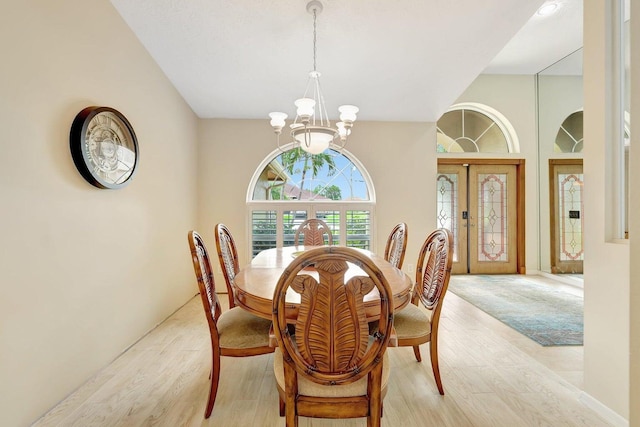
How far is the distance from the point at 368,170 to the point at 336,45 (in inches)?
75.1

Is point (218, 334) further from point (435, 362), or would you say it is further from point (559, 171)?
point (559, 171)

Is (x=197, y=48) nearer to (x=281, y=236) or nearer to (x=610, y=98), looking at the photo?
(x=281, y=236)

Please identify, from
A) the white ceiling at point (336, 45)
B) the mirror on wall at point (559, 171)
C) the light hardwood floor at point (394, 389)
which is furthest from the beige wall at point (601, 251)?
the mirror on wall at point (559, 171)

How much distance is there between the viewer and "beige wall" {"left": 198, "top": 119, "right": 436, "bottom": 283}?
13.3 feet

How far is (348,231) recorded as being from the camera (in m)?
4.16

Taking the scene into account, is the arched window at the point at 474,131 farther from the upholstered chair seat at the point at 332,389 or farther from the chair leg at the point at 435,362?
the upholstered chair seat at the point at 332,389

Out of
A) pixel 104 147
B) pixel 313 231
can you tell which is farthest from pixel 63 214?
pixel 313 231

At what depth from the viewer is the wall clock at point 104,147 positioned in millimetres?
1766

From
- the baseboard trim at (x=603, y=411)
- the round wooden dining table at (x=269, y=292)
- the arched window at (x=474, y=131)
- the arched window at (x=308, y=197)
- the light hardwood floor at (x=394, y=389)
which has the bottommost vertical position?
the light hardwood floor at (x=394, y=389)

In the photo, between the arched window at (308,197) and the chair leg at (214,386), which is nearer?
the chair leg at (214,386)

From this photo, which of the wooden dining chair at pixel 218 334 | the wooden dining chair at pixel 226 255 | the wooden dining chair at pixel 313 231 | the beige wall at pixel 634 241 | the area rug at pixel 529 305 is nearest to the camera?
the beige wall at pixel 634 241

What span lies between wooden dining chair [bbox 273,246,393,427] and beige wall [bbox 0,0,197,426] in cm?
136

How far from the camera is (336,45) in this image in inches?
99.7

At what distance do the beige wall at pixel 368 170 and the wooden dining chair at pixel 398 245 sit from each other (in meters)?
1.50
